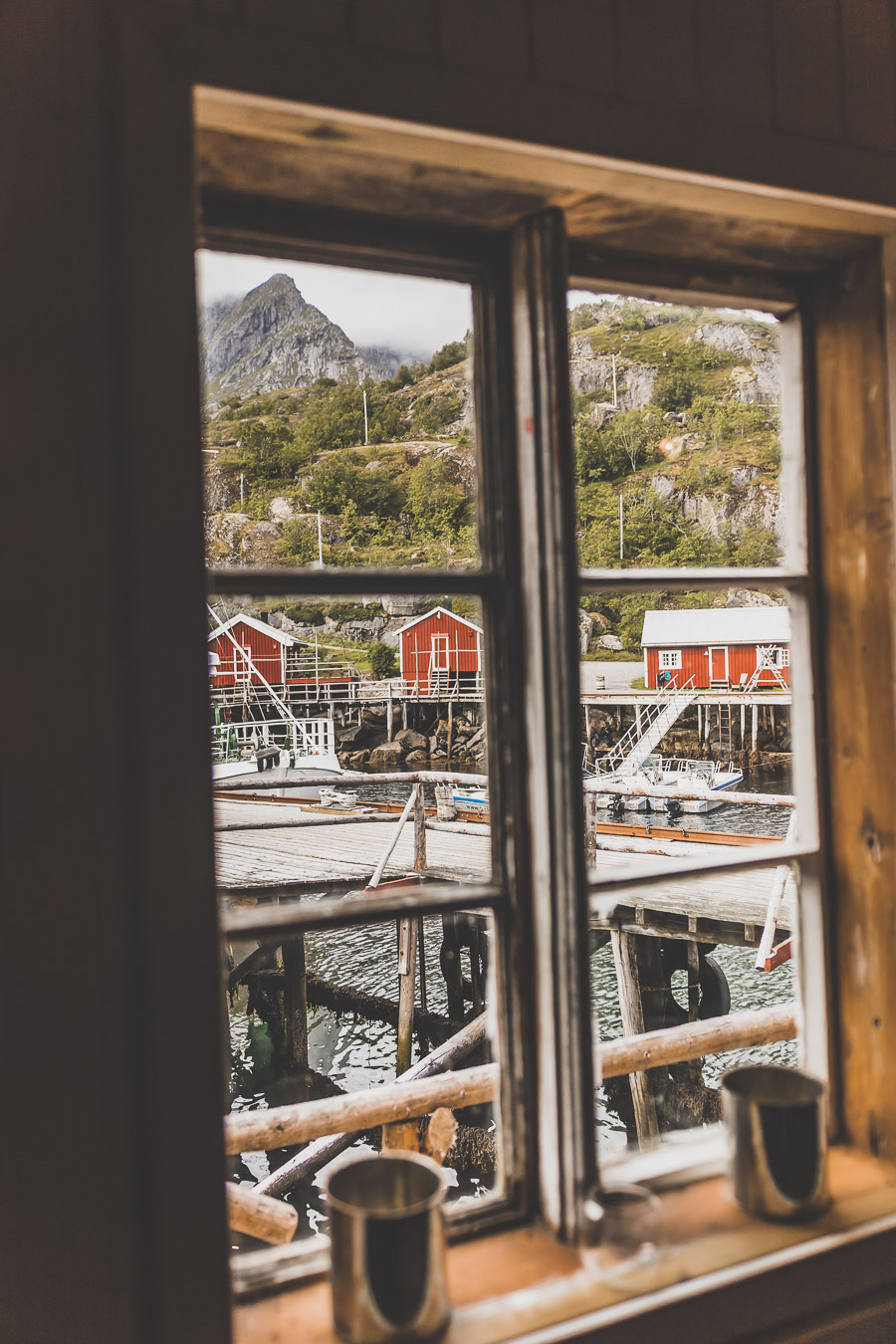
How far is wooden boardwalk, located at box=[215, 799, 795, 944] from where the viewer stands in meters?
8.82

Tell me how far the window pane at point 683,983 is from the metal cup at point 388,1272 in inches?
213

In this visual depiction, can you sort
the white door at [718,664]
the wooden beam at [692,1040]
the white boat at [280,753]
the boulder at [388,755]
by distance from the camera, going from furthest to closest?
the white door at [718,664] → the boulder at [388,755] → the white boat at [280,753] → the wooden beam at [692,1040]

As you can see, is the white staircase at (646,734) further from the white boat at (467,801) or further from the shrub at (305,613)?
the shrub at (305,613)

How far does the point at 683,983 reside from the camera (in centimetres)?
1132

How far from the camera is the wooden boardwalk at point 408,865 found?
8820 millimetres

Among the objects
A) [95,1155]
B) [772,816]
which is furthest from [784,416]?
[772,816]

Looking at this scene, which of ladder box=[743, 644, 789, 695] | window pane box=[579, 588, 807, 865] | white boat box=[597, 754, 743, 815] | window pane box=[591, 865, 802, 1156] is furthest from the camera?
white boat box=[597, 754, 743, 815]

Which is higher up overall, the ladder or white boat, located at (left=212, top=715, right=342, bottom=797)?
the ladder

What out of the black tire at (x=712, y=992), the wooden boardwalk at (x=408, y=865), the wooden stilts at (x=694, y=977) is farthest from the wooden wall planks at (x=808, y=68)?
the black tire at (x=712, y=992)

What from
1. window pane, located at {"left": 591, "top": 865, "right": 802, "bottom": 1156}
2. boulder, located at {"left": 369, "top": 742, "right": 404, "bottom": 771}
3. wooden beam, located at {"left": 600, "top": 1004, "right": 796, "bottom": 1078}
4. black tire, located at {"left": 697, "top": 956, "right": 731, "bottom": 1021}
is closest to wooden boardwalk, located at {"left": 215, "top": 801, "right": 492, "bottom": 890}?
boulder, located at {"left": 369, "top": 742, "right": 404, "bottom": 771}

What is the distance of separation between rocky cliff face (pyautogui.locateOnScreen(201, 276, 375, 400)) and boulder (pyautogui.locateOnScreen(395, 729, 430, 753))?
7.68 m

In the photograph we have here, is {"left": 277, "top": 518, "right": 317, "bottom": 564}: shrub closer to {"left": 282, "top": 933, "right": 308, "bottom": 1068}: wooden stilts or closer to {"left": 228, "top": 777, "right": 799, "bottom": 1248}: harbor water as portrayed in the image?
{"left": 228, "top": 777, "right": 799, "bottom": 1248}: harbor water

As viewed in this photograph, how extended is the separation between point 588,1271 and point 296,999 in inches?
305

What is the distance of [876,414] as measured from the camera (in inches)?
49.1
